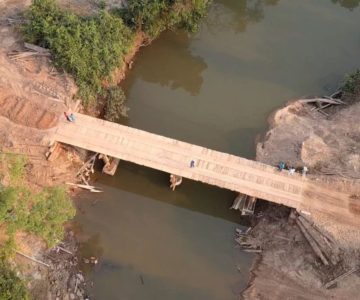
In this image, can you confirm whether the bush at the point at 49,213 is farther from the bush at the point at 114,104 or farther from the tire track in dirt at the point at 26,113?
the bush at the point at 114,104

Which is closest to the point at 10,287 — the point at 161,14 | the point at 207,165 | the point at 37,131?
the point at 37,131

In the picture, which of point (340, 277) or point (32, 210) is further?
point (340, 277)

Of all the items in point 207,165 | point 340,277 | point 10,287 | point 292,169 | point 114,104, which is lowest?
point 10,287

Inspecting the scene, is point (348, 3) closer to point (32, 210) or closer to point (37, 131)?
point (37, 131)

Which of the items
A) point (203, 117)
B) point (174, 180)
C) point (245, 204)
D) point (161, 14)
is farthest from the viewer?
point (203, 117)

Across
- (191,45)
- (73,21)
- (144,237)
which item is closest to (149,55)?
(191,45)

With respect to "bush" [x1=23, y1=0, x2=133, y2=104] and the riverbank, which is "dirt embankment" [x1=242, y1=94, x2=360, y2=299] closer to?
the riverbank
